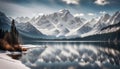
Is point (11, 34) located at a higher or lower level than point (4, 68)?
lower

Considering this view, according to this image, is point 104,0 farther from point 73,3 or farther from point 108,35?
point 108,35

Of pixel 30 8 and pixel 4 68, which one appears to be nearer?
pixel 4 68

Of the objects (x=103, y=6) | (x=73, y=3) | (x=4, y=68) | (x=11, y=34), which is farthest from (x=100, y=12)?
(x=4, y=68)

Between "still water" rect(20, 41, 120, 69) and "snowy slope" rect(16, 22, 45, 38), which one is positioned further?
"snowy slope" rect(16, 22, 45, 38)

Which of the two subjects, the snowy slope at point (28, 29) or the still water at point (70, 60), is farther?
the snowy slope at point (28, 29)

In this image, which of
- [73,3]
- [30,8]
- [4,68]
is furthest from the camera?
[73,3]

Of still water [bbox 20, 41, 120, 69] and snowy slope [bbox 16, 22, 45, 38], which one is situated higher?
still water [bbox 20, 41, 120, 69]

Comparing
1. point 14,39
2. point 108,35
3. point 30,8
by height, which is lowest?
point 108,35

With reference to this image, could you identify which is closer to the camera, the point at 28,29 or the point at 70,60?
the point at 70,60

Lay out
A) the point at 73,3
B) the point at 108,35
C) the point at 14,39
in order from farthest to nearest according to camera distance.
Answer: the point at 108,35, the point at 73,3, the point at 14,39

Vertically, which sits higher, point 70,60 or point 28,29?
point 70,60

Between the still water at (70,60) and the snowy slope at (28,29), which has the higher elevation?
the still water at (70,60)

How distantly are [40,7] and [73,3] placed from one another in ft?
20.3

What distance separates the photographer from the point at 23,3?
46094 millimetres
